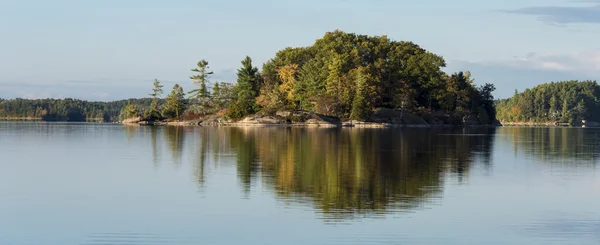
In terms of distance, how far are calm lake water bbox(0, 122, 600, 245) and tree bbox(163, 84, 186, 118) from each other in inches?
3587

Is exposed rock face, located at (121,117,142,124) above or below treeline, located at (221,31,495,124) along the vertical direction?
below

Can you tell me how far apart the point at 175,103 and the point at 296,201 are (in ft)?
351

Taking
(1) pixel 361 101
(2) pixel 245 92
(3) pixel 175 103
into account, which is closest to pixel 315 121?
(1) pixel 361 101

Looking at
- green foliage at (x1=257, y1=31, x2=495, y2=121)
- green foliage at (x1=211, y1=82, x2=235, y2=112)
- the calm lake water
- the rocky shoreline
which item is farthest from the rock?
the calm lake water

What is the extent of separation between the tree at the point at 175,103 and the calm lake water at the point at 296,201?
91109 mm

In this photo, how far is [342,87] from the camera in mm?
107250

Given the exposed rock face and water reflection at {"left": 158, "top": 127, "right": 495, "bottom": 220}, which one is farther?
the exposed rock face

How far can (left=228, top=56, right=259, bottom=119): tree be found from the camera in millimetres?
113506

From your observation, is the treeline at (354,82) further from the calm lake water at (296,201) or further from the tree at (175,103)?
the calm lake water at (296,201)

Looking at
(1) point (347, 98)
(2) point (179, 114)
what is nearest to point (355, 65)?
(1) point (347, 98)

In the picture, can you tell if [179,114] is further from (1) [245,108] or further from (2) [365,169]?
(2) [365,169]

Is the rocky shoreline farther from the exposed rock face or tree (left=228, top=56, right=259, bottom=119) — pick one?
the exposed rock face

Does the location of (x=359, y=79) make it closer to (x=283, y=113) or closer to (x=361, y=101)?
(x=361, y=101)

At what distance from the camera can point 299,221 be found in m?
16.1
